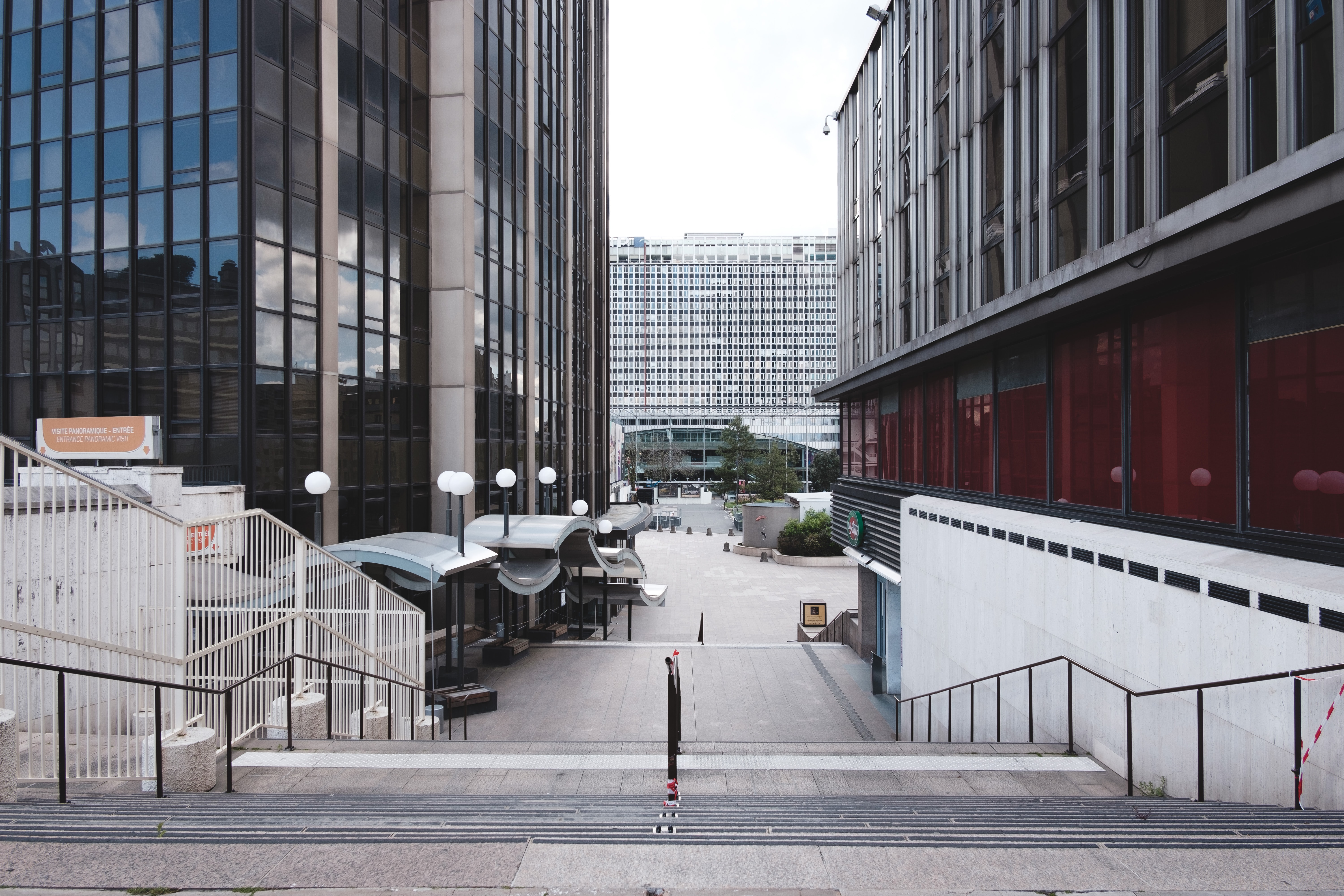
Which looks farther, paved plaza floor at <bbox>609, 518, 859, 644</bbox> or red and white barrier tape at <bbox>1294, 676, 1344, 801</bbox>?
paved plaza floor at <bbox>609, 518, 859, 644</bbox>

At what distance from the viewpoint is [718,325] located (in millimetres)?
155250

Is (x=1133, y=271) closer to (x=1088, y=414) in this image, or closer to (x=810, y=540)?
(x=1088, y=414)

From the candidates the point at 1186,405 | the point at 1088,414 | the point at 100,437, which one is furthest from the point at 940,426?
the point at 100,437

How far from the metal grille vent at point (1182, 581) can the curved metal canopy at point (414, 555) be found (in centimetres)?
1038

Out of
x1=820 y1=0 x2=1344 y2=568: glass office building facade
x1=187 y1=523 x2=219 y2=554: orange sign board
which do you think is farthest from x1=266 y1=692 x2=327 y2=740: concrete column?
x1=820 y1=0 x2=1344 y2=568: glass office building facade

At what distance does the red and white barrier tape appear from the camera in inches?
195

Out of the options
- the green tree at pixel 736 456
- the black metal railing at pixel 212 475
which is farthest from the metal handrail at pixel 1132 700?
the green tree at pixel 736 456

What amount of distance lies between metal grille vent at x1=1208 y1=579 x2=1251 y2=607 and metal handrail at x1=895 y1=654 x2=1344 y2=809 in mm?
605

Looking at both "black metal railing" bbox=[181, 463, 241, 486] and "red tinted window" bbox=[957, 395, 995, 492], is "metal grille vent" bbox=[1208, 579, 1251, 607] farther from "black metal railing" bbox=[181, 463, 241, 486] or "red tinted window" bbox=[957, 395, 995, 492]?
"black metal railing" bbox=[181, 463, 241, 486]

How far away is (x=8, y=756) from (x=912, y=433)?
16063 mm

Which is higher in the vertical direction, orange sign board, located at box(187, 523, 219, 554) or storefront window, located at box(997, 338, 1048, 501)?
storefront window, located at box(997, 338, 1048, 501)

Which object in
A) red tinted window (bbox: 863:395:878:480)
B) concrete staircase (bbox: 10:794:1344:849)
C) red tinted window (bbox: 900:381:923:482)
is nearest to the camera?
concrete staircase (bbox: 10:794:1344:849)

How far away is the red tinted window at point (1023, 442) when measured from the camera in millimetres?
11227

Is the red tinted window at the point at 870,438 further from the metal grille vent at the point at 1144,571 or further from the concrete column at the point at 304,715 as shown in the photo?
the concrete column at the point at 304,715
